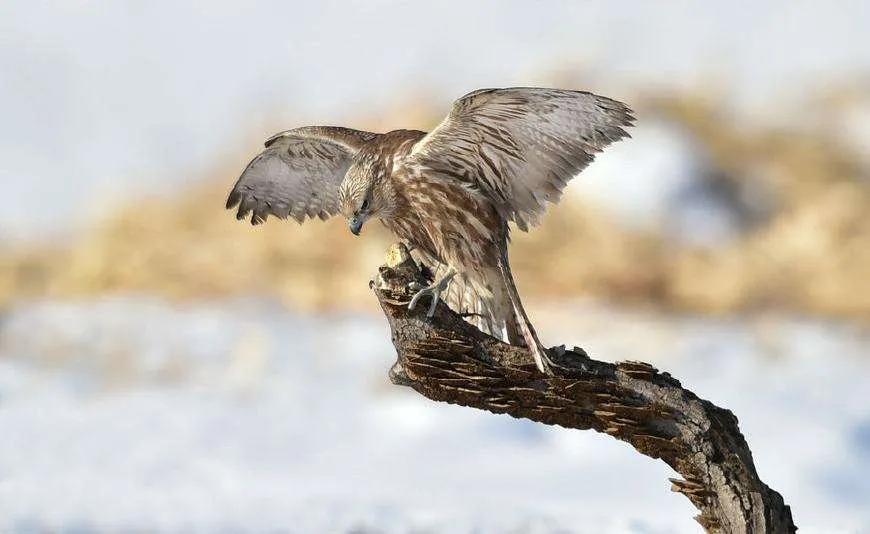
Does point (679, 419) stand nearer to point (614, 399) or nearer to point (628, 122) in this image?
point (614, 399)

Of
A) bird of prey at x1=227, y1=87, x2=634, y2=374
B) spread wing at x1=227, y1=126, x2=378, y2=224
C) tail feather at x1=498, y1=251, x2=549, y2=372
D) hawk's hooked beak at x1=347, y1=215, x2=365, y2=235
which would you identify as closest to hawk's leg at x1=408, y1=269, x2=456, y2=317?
bird of prey at x1=227, y1=87, x2=634, y2=374

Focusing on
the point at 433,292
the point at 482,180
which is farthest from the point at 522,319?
the point at 482,180

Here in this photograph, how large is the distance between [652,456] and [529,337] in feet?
2.67

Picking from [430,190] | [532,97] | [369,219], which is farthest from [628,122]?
[369,219]

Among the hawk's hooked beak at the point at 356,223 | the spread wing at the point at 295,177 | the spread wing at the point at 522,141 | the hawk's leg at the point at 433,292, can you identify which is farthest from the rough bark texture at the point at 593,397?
the spread wing at the point at 295,177

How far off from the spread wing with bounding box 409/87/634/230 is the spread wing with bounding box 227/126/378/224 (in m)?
0.60

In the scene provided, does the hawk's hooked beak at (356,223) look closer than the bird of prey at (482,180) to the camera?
No

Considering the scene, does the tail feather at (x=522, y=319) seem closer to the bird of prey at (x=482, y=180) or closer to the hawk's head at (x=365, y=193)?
the bird of prey at (x=482, y=180)

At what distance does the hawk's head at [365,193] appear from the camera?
4691 millimetres

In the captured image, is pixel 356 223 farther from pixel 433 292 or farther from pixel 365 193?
pixel 433 292

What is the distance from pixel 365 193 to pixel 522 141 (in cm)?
69

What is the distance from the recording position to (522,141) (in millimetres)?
4660

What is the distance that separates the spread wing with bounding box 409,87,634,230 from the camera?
4.50 m

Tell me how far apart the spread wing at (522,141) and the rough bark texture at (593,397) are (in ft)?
1.56
